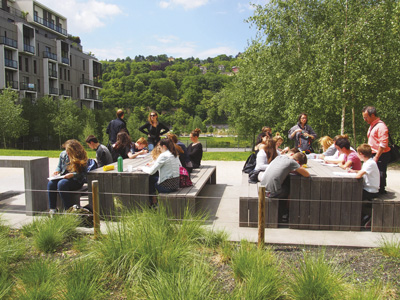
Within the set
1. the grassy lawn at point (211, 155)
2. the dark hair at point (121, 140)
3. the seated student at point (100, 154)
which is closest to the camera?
the seated student at point (100, 154)

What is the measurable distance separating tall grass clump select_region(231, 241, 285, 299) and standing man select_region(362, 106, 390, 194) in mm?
3156

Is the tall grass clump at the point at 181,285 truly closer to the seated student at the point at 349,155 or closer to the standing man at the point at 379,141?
the seated student at the point at 349,155

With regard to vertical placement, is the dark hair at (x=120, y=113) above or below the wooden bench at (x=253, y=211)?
above

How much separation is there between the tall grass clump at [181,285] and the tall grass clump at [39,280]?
823 mm

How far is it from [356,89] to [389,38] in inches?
110

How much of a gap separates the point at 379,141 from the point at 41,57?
188ft

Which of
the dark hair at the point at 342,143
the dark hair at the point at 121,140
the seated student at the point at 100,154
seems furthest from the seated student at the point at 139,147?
the dark hair at the point at 342,143

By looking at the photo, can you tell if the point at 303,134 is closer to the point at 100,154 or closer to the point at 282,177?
the point at 282,177

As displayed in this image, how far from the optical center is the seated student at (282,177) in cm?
555

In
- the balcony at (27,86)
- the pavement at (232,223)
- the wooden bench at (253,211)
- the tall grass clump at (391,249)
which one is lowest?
the pavement at (232,223)

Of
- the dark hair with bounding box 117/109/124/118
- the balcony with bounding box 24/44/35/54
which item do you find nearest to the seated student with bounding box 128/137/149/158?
the dark hair with bounding box 117/109/124/118

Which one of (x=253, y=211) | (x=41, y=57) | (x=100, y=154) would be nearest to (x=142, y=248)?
(x=253, y=211)

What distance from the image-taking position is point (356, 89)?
15.9m

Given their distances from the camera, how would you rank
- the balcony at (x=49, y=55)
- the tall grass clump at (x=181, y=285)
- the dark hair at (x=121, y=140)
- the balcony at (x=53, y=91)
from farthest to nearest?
1. the balcony at (x=53, y=91)
2. the balcony at (x=49, y=55)
3. the dark hair at (x=121, y=140)
4. the tall grass clump at (x=181, y=285)
